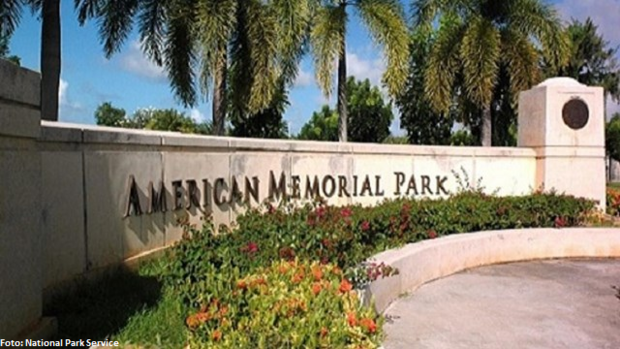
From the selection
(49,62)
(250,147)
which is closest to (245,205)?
(250,147)

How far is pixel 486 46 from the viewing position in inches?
601

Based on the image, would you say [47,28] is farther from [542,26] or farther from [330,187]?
[542,26]

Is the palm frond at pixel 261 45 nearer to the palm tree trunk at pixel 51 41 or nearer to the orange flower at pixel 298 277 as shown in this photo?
the palm tree trunk at pixel 51 41

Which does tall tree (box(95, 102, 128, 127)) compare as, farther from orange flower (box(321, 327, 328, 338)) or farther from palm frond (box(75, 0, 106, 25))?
orange flower (box(321, 327, 328, 338))

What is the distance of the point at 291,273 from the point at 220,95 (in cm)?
1141

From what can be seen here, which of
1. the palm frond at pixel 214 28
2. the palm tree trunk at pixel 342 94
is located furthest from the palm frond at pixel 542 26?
the palm frond at pixel 214 28

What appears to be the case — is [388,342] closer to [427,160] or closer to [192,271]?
[192,271]

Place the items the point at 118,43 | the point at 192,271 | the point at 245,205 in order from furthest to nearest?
the point at 118,43, the point at 245,205, the point at 192,271

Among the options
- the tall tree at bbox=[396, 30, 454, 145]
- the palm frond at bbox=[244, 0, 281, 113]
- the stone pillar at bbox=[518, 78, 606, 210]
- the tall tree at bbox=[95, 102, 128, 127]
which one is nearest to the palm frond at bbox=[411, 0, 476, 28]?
the palm frond at bbox=[244, 0, 281, 113]

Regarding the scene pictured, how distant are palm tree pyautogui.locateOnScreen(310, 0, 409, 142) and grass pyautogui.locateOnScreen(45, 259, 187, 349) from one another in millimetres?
9897

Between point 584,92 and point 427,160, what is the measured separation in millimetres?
3205

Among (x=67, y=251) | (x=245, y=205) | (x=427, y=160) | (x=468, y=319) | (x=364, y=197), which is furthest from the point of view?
(x=427, y=160)

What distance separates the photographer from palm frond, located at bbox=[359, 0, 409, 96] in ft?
45.7

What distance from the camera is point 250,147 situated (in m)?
7.81
